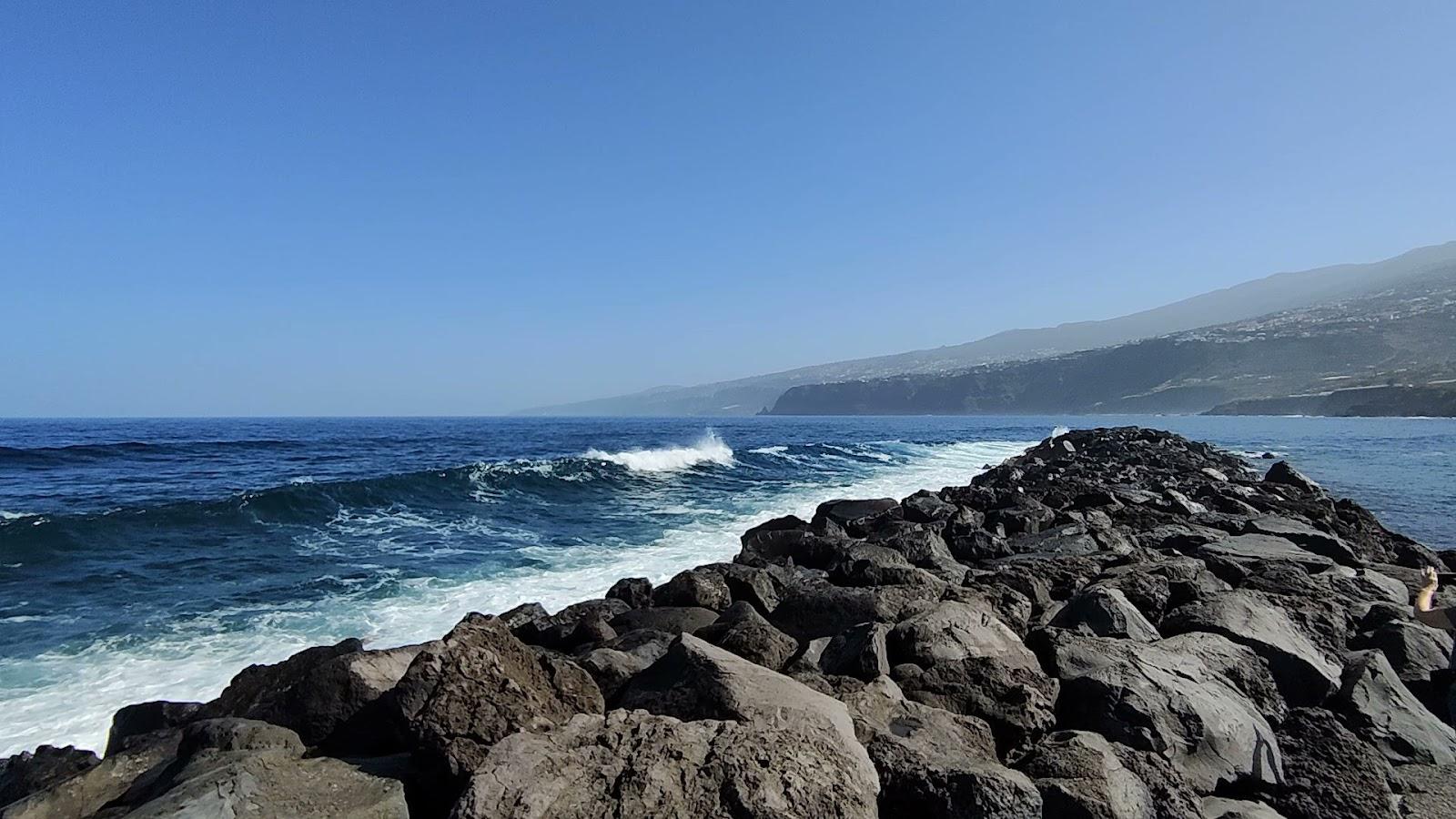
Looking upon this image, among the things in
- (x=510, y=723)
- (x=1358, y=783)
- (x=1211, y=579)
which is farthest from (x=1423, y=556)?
(x=510, y=723)

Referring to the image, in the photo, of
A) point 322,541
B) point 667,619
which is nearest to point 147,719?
point 667,619

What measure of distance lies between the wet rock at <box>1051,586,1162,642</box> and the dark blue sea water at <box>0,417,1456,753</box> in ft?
Result: 21.8

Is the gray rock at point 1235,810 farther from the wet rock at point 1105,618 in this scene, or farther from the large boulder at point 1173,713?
the wet rock at point 1105,618

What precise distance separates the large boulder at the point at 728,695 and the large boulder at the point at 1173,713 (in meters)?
1.63

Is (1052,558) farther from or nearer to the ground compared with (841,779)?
nearer to the ground

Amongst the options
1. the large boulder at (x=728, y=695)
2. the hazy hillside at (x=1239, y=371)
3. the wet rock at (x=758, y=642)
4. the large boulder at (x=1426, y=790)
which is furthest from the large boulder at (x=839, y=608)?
the hazy hillside at (x=1239, y=371)

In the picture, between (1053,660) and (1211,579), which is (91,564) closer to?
(1053,660)

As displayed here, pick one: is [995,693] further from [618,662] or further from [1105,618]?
[618,662]

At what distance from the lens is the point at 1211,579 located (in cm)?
735

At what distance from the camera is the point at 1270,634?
17.7 feet

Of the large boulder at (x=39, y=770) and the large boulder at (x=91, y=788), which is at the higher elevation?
the large boulder at (x=91, y=788)

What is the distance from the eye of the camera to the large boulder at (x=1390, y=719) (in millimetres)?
4312

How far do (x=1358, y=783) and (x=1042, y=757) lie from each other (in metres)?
1.74

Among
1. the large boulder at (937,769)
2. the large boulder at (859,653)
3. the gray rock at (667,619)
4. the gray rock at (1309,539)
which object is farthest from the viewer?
the gray rock at (1309,539)
